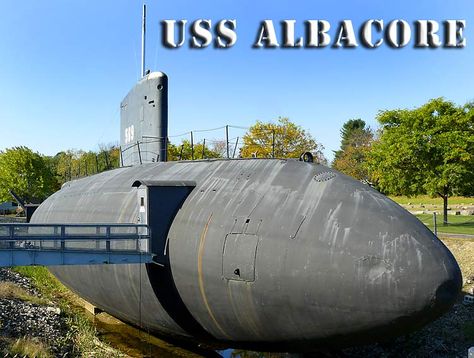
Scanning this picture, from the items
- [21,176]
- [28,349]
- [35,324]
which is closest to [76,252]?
[28,349]

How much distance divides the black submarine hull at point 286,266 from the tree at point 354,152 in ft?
122

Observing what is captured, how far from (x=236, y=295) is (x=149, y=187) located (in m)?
3.38

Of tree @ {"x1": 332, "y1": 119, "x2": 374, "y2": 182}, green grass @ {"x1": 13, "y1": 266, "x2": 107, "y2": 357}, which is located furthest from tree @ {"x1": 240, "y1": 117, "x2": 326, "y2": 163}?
green grass @ {"x1": 13, "y1": 266, "x2": 107, "y2": 357}

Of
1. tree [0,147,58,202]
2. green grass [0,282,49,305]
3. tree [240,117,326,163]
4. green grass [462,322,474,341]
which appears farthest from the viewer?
tree [0,147,58,202]

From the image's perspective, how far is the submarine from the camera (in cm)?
769

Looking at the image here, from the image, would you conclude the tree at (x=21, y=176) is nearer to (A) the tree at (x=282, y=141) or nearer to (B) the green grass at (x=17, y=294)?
(A) the tree at (x=282, y=141)

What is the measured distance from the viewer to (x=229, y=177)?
1149 cm

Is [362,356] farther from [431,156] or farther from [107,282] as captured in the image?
[431,156]

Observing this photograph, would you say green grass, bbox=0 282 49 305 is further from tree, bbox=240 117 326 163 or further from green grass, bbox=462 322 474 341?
tree, bbox=240 117 326 163

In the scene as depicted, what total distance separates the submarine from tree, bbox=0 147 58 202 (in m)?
53.7

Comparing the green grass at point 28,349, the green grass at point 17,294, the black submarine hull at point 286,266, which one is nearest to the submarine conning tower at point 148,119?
the black submarine hull at point 286,266

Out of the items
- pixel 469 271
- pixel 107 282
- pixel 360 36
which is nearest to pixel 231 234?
pixel 107 282

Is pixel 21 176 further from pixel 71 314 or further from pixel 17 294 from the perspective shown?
pixel 71 314

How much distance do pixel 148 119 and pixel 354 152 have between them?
6391cm
